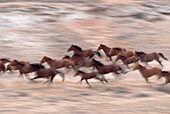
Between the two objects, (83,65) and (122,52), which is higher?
(122,52)

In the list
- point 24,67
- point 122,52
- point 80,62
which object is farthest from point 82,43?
point 24,67

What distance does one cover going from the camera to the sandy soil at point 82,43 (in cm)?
834

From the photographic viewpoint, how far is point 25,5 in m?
19.3

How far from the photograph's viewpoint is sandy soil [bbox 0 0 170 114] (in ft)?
27.3

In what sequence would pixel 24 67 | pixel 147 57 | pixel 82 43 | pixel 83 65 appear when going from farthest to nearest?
pixel 82 43 < pixel 147 57 < pixel 83 65 < pixel 24 67

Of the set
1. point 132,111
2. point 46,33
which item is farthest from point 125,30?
point 132,111

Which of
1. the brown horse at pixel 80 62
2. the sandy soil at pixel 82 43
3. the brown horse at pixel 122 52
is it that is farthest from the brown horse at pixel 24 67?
the brown horse at pixel 122 52

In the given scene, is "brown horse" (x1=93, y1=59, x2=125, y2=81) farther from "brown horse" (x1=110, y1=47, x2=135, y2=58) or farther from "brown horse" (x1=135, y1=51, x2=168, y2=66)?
"brown horse" (x1=110, y1=47, x2=135, y2=58)

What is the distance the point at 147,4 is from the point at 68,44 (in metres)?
7.71

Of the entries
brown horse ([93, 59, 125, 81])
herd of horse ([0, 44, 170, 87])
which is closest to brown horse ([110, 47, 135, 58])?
herd of horse ([0, 44, 170, 87])

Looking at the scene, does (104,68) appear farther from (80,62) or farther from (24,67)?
(24,67)

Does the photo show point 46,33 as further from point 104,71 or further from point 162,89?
point 162,89

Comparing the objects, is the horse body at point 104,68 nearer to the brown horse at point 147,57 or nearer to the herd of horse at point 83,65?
the herd of horse at point 83,65

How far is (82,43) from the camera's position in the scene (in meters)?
15.0
